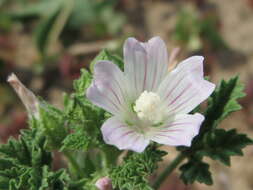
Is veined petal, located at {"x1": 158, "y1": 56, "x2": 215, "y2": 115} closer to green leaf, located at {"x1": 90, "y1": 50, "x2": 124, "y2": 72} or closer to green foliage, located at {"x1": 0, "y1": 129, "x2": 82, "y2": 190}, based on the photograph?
green leaf, located at {"x1": 90, "y1": 50, "x2": 124, "y2": 72}

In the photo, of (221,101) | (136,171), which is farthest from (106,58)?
(221,101)

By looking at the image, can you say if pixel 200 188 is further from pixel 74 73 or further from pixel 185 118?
pixel 185 118

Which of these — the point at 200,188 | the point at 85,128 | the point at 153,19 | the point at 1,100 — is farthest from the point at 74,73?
the point at 85,128

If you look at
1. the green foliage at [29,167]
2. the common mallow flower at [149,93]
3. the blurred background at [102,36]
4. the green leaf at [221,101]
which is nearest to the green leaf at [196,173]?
the green leaf at [221,101]

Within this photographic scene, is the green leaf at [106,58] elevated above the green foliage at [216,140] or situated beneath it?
elevated above

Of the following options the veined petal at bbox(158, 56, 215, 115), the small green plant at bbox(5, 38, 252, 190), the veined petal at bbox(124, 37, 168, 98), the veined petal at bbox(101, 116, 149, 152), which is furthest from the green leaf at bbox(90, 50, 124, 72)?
the veined petal at bbox(101, 116, 149, 152)

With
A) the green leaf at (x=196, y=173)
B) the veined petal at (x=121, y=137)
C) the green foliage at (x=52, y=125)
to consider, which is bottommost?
the green leaf at (x=196, y=173)

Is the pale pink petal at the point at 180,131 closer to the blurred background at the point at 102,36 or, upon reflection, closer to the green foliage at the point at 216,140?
the green foliage at the point at 216,140

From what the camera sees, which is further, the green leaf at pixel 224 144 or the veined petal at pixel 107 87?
the green leaf at pixel 224 144
